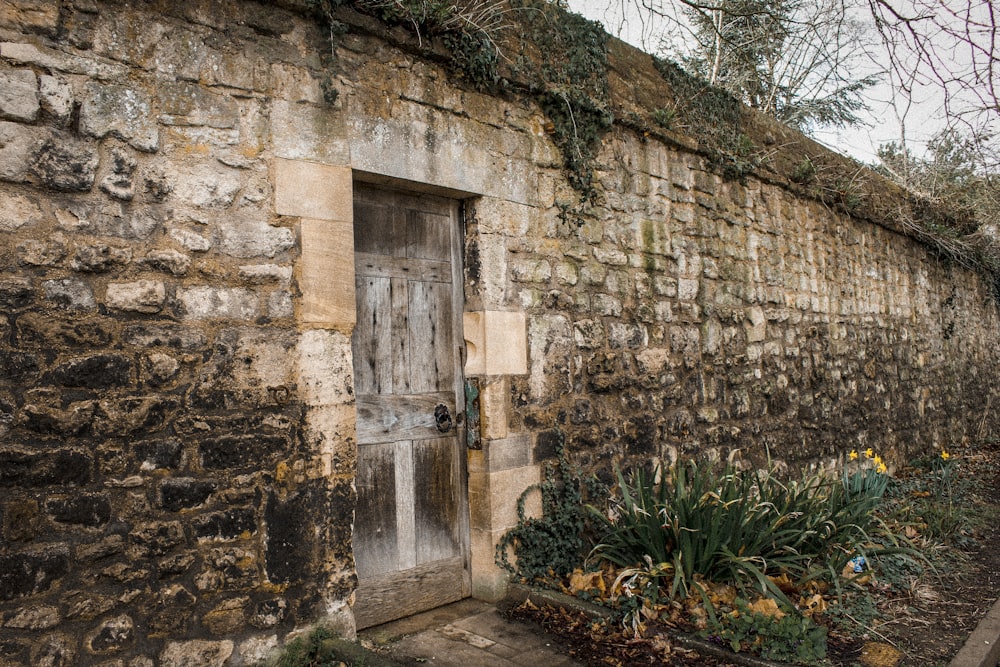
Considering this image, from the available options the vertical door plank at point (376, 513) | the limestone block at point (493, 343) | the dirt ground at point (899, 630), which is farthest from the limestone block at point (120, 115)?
the dirt ground at point (899, 630)

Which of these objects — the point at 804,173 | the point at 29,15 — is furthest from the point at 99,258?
the point at 804,173

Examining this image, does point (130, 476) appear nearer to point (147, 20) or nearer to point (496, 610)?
point (147, 20)

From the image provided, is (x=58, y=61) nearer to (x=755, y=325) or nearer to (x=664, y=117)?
(x=664, y=117)

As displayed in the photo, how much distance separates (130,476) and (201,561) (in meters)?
0.44

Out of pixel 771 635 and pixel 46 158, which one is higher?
pixel 46 158

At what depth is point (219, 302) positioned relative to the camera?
2.92 m

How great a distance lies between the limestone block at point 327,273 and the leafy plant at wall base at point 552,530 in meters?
1.57

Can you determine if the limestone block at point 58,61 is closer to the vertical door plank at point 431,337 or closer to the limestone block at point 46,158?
the limestone block at point 46,158

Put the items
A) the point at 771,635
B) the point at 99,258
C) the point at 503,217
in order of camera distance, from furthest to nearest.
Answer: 1. the point at 503,217
2. the point at 771,635
3. the point at 99,258

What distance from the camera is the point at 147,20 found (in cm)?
281

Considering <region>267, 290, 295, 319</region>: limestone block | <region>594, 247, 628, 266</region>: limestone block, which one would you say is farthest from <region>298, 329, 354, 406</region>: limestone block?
<region>594, 247, 628, 266</region>: limestone block

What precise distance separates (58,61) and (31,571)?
1823 millimetres

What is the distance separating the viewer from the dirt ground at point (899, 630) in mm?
3320

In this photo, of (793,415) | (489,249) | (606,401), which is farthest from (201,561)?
(793,415)
